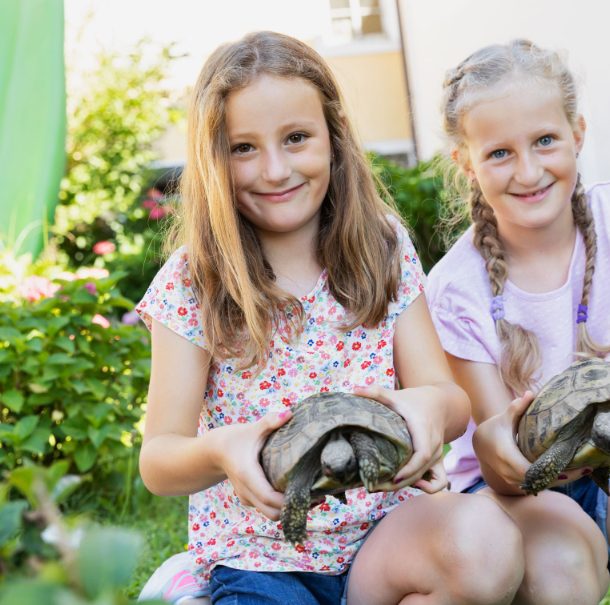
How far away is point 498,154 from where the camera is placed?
2934 mm

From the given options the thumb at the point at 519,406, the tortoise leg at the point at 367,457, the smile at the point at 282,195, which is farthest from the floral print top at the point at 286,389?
the tortoise leg at the point at 367,457

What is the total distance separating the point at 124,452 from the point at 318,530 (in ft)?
7.03

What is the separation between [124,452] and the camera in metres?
4.53

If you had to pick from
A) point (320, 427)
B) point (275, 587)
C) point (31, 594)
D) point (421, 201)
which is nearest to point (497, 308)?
point (275, 587)

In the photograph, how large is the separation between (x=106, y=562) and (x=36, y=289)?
401 cm

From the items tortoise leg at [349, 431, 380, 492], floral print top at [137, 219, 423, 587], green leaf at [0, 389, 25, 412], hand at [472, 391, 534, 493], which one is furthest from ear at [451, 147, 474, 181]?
green leaf at [0, 389, 25, 412]

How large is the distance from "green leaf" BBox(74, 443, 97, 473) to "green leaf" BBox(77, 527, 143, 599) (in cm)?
368

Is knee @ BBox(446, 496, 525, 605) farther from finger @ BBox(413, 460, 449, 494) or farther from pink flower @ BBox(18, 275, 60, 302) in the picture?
pink flower @ BBox(18, 275, 60, 302)

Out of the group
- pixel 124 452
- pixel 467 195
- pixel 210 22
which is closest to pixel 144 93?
pixel 210 22

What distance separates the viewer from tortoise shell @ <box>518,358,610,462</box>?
2178mm

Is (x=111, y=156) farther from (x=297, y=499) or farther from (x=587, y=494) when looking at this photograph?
(x=297, y=499)

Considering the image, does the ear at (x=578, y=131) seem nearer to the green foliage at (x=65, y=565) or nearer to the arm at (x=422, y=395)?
the arm at (x=422, y=395)

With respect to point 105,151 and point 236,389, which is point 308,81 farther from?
point 105,151

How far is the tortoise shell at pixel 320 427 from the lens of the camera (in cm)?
194
